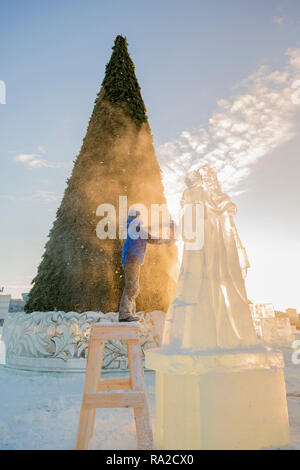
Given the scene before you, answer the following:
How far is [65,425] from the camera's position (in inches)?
117

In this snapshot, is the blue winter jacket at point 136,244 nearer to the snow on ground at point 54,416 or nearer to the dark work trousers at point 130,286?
the dark work trousers at point 130,286

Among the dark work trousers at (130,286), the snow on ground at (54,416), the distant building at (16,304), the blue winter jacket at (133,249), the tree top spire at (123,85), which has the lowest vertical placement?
the snow on ground at (54,416)

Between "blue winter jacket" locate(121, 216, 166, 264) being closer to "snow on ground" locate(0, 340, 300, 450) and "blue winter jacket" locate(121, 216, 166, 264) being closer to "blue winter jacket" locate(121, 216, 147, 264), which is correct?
"blue winter jacket" locate(121, 216, 147, 264)

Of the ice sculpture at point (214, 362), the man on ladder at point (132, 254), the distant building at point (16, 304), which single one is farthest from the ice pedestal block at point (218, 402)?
the distant building at point (16, 304)

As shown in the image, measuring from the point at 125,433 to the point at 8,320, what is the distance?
5.14 m

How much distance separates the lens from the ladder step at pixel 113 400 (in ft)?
6.57

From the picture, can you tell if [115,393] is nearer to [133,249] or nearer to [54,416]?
[133,249]

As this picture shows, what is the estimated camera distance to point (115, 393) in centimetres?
203

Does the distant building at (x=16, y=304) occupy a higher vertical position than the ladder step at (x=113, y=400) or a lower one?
higher

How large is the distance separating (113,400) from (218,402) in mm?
814

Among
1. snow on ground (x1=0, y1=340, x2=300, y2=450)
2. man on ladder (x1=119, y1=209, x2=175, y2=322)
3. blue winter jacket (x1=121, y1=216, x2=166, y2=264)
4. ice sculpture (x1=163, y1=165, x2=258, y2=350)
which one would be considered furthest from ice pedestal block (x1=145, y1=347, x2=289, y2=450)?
blue winter jacket (x1=121, y1=216, x2=166, y2=264)

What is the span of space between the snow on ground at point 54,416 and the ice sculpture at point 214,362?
0.41 m
